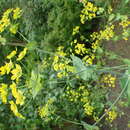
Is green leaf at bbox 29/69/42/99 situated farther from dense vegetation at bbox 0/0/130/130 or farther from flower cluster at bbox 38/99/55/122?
dense vegetation at bbox 0/0/130/130

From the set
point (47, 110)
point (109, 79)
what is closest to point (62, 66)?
point (47, 110)

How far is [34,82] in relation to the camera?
1.36 m

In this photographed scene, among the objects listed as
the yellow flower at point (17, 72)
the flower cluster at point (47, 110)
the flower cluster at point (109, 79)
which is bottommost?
the flower cluster at point (47, 110)

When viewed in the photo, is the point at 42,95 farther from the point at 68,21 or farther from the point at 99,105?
the point at 68,21

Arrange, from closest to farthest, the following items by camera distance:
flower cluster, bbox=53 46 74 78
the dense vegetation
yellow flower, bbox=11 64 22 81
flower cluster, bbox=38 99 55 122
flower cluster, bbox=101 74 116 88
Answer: yellow flower, bbox=11 64 22 81 → flower cluster, bbox=53 46 74 78 → flower cluster, bbox=38 99 55 122 → flower cluster, bbox=101 74 116 88 → the dense vegetation

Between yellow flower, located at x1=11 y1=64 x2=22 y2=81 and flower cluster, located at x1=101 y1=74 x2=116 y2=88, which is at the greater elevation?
yellow flower, located at x1=11 y1=64 x2=22 y2=81

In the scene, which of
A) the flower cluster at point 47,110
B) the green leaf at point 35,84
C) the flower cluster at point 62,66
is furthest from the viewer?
the flower cluster at point 47,110

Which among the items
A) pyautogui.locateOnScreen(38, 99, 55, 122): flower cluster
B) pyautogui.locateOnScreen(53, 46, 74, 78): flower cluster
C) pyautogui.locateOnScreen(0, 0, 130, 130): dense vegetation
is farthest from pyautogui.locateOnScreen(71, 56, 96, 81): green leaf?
pyautogui.locateOnScreen(0, 0, 130, 130): dense vegetation

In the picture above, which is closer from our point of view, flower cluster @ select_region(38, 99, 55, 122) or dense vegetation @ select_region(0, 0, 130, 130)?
flower cluster @ select_region(38, 99, 55, 122)

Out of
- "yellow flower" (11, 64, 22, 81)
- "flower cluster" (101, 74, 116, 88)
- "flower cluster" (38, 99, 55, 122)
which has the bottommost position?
"flower cluster" (38, 99, 55, 122)

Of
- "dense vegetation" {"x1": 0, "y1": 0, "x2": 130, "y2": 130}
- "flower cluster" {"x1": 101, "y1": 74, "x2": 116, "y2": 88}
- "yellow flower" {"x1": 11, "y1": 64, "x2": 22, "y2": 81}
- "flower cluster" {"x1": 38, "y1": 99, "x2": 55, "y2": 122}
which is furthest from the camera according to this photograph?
"dense vegetation" {"x1": 0, "y1": 0, "x2": 130, "y2": 130}

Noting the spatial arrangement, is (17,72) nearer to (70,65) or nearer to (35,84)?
(35,84)

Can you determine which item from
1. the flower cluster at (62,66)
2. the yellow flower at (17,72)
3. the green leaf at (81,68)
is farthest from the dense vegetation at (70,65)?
the yellow flower at (17,72)

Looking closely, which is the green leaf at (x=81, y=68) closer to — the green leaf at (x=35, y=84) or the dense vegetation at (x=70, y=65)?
the green leaf at (x=35, y=84)
